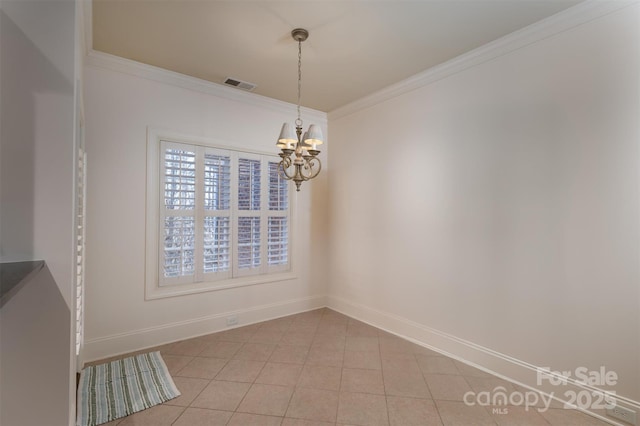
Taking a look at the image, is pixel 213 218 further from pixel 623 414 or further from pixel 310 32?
pixel 623 414

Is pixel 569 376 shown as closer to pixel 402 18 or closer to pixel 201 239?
pixel 402 18

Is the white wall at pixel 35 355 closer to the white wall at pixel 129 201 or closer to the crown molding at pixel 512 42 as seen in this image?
the white wall at pixel 129 201

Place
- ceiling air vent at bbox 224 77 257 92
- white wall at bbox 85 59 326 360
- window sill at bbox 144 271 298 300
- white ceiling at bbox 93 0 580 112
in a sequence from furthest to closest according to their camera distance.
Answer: ceiling air vent at bbox 224 77 257 92
window sill at bbox 144 271 298 300
white wall at bbox 85 59 326 360
white ceiling at bbox 93 0 580 112

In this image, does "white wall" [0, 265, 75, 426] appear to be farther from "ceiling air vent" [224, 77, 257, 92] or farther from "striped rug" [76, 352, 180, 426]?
"ceiling air vent" [224, 77, 257, 92]

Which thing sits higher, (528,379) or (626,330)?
(626,330)

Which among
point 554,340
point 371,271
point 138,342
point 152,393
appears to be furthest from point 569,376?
point 138,342

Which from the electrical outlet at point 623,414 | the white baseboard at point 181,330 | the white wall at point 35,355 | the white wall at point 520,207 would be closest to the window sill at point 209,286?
the white baseboard at point 181,330

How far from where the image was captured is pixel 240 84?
357 centimetres

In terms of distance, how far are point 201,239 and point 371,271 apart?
6.93 feet

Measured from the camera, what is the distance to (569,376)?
2.32 metres

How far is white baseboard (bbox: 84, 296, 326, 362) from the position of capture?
9.67ft

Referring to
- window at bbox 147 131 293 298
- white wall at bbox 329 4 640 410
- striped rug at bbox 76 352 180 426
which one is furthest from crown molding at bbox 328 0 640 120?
striped rug at bbox 76 352 180 426

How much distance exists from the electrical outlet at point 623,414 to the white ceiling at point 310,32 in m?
2.85

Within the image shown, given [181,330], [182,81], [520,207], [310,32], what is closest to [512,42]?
[520,207]
